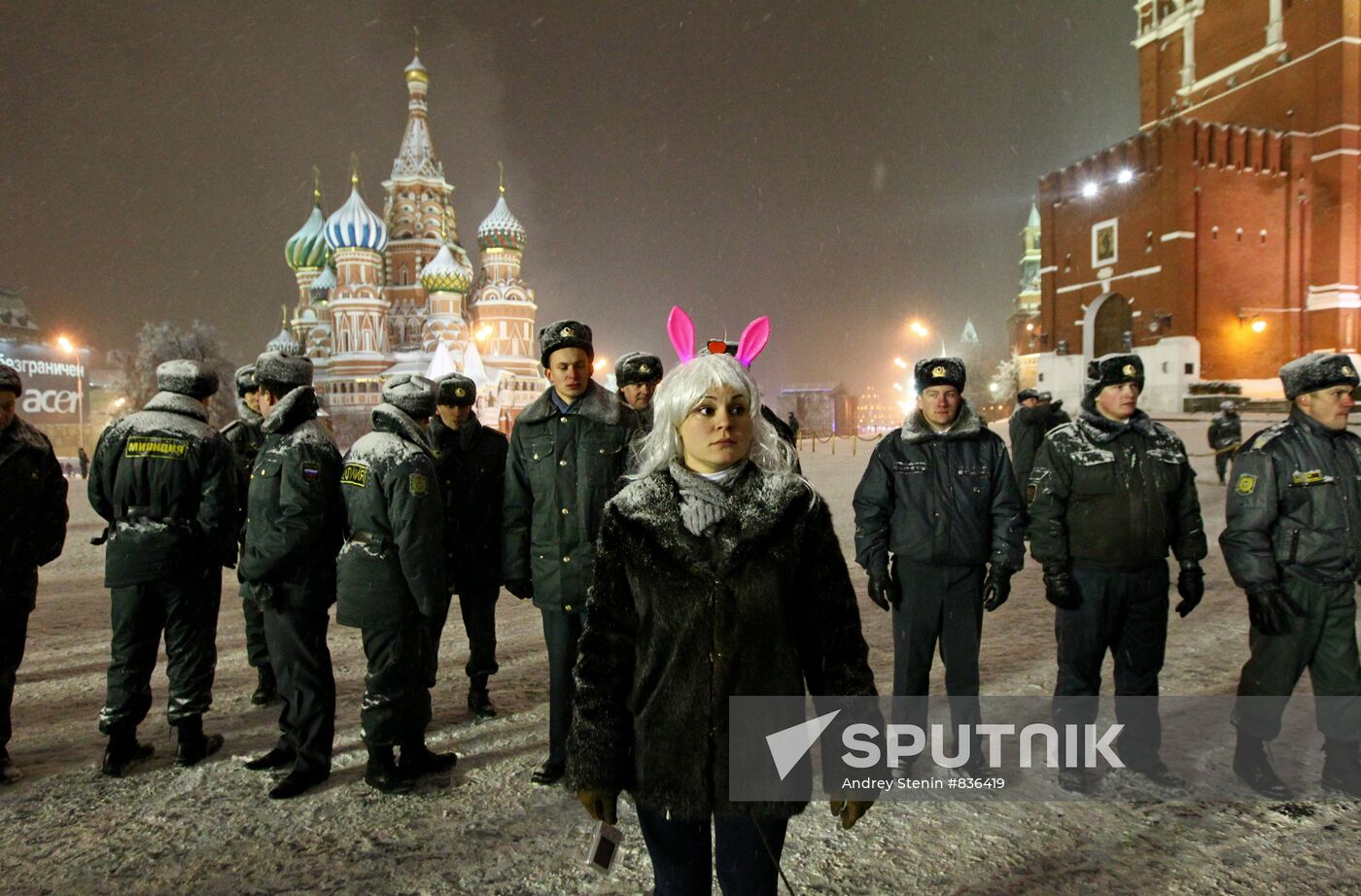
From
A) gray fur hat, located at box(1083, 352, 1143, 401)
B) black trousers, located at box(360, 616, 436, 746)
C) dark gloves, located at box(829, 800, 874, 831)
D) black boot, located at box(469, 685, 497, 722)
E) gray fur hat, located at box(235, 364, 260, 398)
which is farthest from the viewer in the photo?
gray fur hat, located at box(235, 364, 260, 398)

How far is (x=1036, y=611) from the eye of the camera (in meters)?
7.42

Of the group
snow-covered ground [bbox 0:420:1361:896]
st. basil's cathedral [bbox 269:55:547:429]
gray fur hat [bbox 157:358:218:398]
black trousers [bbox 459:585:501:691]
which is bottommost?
snow-covered ground [bbox 0:420:1361:896]

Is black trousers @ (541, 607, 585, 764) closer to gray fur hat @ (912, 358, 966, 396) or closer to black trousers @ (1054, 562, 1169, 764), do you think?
gray fur hat @ (912, 358, 966, 396)

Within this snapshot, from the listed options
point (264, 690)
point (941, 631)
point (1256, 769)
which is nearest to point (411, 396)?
point (264, 690)

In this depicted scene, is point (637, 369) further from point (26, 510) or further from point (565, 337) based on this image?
point (26, 510)

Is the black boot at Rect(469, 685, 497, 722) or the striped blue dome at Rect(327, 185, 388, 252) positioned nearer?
the black boot at Rect(469, 685, 497, 722)

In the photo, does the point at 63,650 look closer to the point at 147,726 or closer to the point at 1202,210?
the point at 147,726

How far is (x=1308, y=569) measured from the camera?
3.69 meters

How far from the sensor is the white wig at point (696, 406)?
6.85 feet

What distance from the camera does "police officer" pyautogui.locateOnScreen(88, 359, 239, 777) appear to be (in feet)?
13.3

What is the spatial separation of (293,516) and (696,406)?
2680mm

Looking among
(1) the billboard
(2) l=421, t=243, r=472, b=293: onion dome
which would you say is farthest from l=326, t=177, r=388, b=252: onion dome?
(1) the billboard

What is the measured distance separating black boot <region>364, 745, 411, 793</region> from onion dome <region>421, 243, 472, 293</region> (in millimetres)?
54706

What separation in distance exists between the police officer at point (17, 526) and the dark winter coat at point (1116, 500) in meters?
5.31
